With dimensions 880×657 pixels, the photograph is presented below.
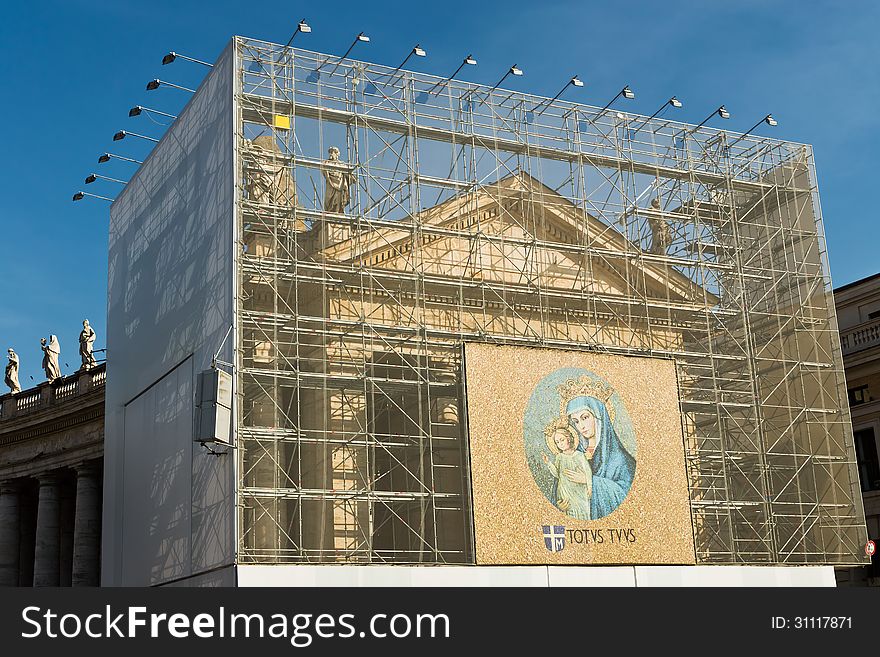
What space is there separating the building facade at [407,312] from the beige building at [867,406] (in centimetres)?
430

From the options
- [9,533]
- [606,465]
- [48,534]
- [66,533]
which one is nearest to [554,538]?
[606,465]

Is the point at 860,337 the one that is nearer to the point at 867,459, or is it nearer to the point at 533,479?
the point at 867,459

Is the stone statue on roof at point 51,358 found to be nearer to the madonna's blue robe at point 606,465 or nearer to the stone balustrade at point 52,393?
the stone balustrade at point 52,393

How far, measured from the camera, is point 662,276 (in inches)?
1467

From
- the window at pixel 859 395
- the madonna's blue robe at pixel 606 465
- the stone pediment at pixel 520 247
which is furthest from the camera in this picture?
the window at pixel 859 395

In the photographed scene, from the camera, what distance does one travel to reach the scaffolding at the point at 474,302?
3105 centimetres

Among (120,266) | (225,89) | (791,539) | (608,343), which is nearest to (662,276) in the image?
(608,343)

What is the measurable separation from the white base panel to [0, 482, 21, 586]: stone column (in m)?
22.4

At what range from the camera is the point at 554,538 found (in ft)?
104

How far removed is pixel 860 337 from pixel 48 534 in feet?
99.9

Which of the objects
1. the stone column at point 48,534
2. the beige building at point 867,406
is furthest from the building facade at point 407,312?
the stone column at point 48,534

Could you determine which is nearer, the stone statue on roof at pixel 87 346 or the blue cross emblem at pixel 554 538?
the blue cross emblem at pixel 554 538
